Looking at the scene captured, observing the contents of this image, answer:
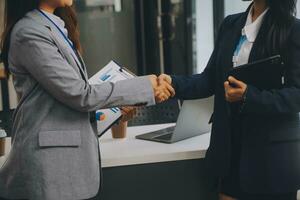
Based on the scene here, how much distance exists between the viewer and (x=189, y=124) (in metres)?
1.86

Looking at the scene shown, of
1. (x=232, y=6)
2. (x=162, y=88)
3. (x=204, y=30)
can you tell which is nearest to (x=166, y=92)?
(x=162, y=88)

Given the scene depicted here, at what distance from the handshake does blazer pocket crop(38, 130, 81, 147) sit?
292mm

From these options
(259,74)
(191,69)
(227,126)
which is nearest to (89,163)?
(227,126)

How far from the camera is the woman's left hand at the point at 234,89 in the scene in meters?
1.46

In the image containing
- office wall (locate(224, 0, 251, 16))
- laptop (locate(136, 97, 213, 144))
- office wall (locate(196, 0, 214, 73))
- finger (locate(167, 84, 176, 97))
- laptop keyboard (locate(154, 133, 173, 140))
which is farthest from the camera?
office wall (locate(196, 0, 214, 73))

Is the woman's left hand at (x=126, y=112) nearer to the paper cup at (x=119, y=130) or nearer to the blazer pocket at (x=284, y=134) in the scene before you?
the paper cup at (x=119, y=130)

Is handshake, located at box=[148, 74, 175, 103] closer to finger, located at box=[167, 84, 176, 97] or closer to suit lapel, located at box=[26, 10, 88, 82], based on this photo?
finger, located at box=[167, 84, 176, 97]

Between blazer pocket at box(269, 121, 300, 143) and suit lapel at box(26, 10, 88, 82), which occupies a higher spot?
suit lapel at box(26, 10, 88, 82)

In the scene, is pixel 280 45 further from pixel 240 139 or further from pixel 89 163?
pixel 89 163

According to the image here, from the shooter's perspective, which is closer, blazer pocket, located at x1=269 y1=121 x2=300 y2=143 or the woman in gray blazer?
the woman in gray blazer

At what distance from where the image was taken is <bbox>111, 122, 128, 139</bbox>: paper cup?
193 cm

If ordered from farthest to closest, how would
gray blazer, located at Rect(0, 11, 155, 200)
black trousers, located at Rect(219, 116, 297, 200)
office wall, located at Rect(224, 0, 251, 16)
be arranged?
office wall, located at Rect(224, 0, 251, 16) < black trousers, located at Rect(219, 116, 297, 200) < gray blazer, located at Rect(0, 11, 155, 200)

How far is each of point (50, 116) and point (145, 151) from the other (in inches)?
18.7

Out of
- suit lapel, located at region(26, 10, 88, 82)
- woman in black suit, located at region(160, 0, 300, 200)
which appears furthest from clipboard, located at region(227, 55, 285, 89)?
suit lapel, located at region(26, 10, 88, 82)
